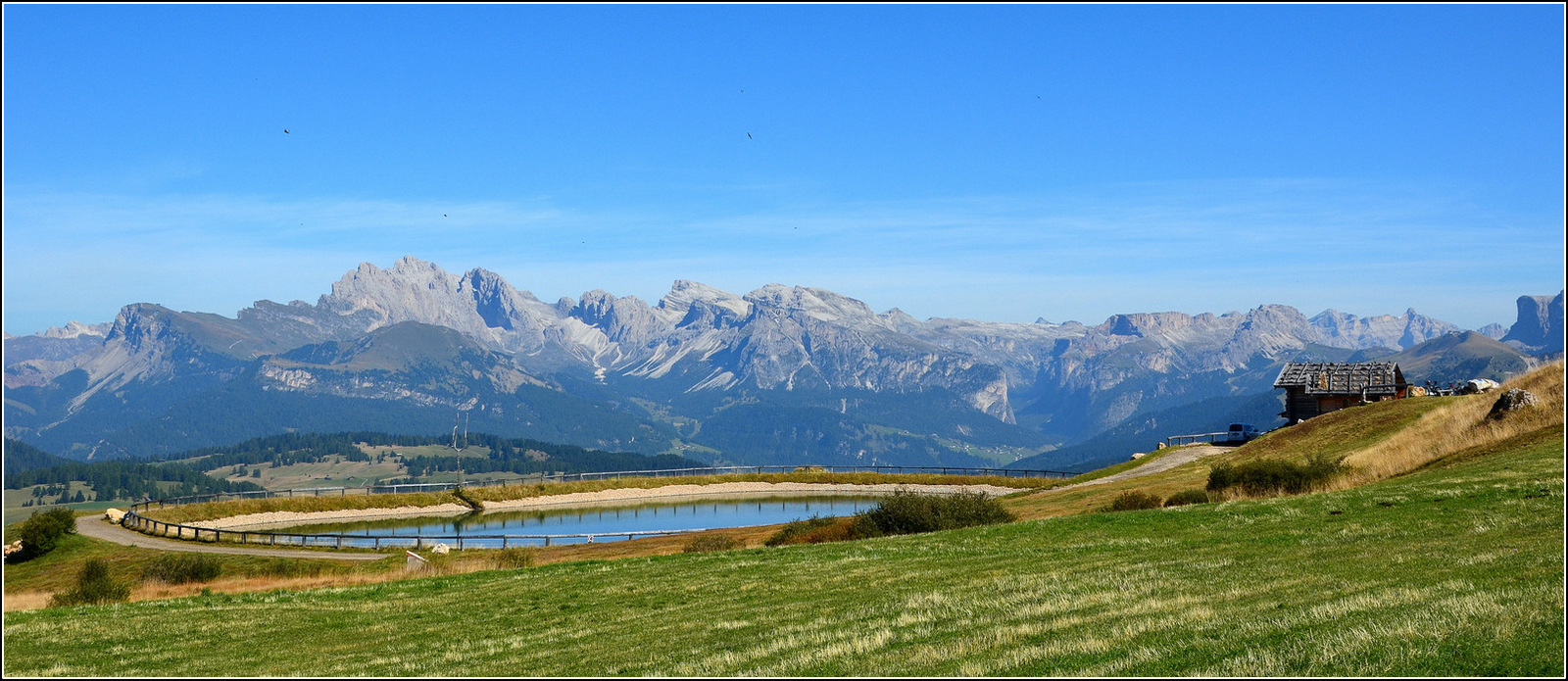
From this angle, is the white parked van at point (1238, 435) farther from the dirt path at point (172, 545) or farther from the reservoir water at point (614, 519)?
the dirt path at point (172, 545)

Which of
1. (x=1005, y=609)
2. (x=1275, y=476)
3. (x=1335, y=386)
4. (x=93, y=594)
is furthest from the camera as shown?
(x=1335, y=386)

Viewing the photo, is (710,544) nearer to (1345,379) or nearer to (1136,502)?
(1136,502)

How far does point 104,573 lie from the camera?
47.1 meters

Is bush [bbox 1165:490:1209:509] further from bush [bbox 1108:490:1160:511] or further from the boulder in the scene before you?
the boulder

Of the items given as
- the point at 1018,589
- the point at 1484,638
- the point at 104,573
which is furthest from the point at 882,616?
the point at 104,573

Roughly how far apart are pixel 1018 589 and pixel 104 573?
133ft

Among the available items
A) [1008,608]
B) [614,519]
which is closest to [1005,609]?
[1008,608]

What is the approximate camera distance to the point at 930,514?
45.0m

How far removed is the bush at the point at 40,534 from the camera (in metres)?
75.1

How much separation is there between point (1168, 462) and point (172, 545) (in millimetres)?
67994

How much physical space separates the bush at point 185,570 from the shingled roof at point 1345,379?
76.9 m

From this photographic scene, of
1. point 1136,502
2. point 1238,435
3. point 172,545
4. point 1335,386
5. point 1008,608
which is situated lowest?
point 172,545

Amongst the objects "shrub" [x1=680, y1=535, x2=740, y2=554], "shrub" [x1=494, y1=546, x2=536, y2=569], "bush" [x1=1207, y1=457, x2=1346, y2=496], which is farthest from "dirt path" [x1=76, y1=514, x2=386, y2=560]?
"bush" [x1=1207, y1=457, x2=1346, y2=496]

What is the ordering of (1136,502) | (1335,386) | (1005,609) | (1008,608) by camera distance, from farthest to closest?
(1335,386)
(1136,502)
(1008,608)
(1005,609)
